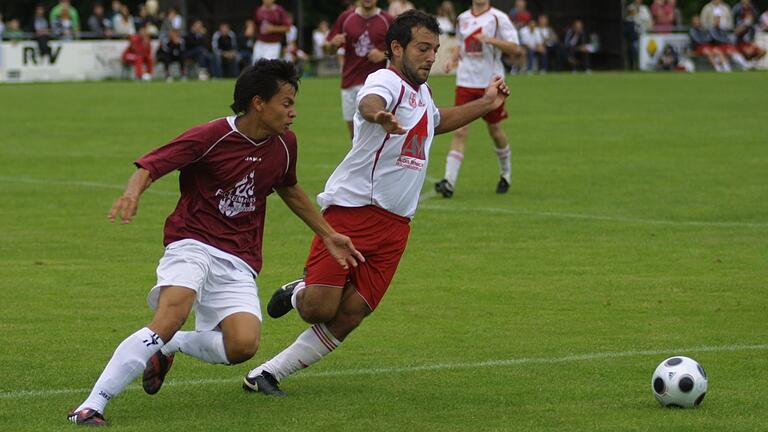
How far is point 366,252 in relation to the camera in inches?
281

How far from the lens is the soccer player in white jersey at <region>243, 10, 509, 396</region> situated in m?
7.12

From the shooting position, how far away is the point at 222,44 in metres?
42.7

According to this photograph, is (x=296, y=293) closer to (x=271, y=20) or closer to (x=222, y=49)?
(x=271, y=20)

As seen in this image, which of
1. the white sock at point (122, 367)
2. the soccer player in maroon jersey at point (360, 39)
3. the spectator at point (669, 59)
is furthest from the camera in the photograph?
the spectator at point (669, 59)

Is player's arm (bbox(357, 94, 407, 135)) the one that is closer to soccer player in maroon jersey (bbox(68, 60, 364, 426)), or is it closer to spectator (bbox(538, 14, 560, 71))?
soccer player in maroon jersey (bbox(68, 60, 364, 426))

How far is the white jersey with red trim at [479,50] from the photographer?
15.7 m

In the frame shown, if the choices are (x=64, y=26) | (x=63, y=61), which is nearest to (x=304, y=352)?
(x=63, y=61)

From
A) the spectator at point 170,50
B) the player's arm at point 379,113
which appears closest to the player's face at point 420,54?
the player's arm at point 379,113

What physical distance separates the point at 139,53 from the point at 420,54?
34801 mm

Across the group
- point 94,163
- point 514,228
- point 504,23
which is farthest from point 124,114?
point 514,228

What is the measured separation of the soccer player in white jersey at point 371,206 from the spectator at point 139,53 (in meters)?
34.2

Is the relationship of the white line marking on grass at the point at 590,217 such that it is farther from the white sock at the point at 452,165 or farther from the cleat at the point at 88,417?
the cleat at the point at 88,417

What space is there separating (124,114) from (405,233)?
20.4 meters

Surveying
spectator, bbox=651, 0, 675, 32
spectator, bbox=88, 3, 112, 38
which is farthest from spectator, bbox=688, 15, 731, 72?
spectator, bbox=88, 3, 112, 38
